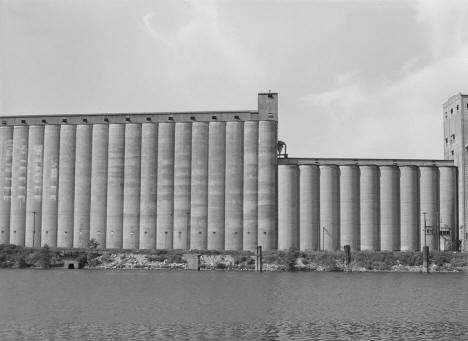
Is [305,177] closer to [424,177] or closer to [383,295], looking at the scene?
[424,177]

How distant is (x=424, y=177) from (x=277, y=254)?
33.4 m

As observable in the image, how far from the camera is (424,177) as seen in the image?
13962 cm

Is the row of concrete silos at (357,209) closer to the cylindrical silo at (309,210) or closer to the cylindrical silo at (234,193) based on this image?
the cylindrical silo at (309,210)

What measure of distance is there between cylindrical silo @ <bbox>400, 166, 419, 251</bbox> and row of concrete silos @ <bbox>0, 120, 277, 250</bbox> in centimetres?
2384

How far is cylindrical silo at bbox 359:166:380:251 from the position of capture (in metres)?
137

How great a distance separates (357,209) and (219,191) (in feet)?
84.3

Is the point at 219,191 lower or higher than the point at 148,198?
higher

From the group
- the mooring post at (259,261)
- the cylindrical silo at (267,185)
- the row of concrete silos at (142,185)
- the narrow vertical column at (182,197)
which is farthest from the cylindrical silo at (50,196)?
the mooring post at (259,261)

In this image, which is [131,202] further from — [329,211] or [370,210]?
[370,210]

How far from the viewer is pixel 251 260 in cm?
12719

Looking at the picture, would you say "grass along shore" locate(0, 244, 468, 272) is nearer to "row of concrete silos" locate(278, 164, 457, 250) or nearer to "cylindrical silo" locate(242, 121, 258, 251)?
"cylindrical silo" locate(242, 121, 258, 251)

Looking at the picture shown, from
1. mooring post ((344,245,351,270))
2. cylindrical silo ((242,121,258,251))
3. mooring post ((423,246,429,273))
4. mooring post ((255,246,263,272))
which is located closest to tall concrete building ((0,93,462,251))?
cylindrical silo ((242,121,258,251))

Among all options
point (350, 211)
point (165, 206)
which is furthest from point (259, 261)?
point (165, 206)

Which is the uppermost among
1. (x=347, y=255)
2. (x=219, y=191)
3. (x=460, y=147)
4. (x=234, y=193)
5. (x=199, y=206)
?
(x=460, y=147)
